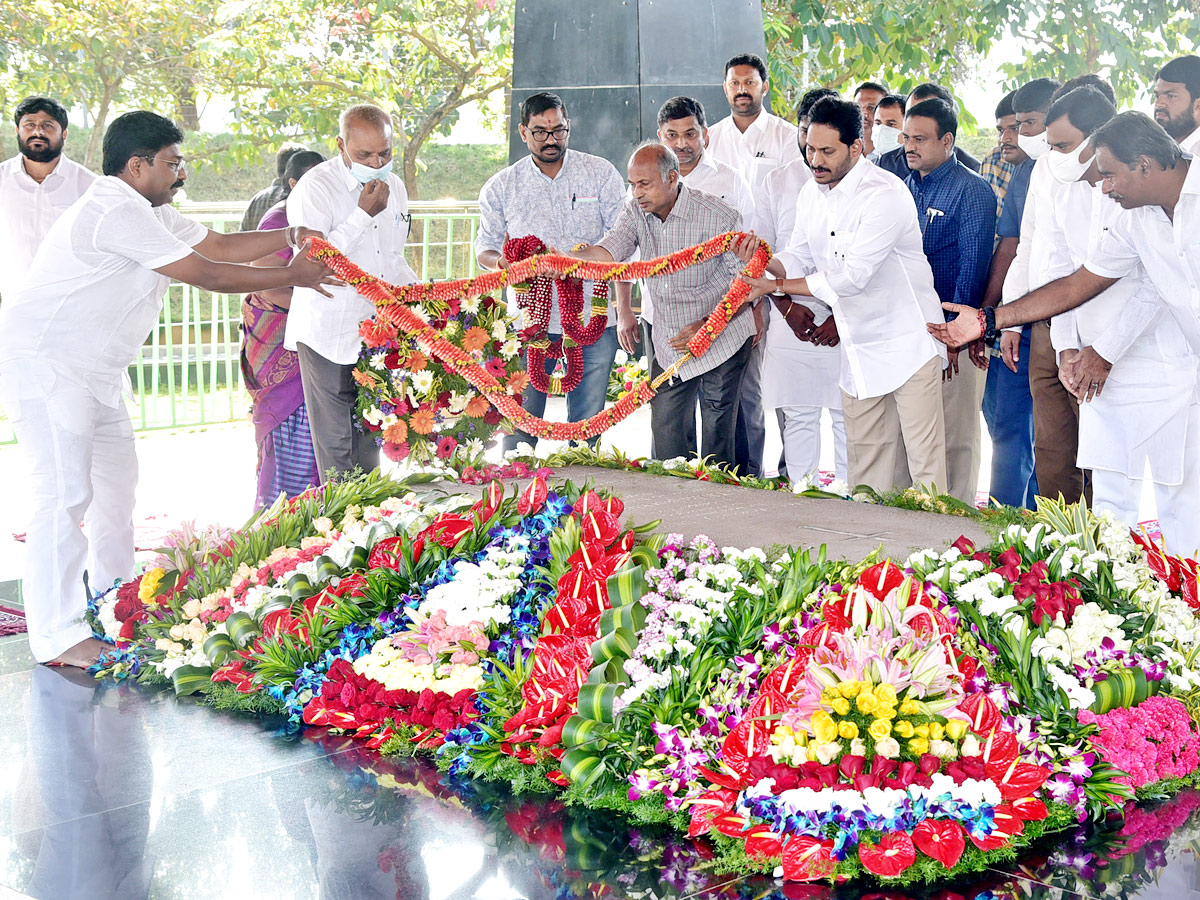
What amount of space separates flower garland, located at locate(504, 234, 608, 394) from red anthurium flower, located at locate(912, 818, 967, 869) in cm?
303

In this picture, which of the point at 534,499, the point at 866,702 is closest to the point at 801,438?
the point at 534,499

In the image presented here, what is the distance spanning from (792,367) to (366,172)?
2.19 meters

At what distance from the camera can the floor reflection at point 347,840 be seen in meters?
2.85

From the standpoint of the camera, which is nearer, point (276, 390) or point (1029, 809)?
point (1029, 809)

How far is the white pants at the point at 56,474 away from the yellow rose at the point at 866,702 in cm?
268

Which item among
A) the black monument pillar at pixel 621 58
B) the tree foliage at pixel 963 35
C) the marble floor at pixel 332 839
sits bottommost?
the marble floor at pixel 332 839

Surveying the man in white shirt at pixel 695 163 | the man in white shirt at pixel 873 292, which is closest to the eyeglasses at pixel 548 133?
the man in white shirt at pixel 695 163

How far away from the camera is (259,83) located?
1329 cm

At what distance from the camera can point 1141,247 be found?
452cm

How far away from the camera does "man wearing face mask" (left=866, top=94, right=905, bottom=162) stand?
6.65m

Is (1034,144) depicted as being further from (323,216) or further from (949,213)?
(323,216)

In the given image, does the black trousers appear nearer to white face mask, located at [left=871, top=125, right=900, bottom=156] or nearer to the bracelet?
the bracelet

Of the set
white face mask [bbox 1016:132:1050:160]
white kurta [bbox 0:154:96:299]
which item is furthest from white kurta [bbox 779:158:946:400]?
white kurta [bbox 0:154:96:299]

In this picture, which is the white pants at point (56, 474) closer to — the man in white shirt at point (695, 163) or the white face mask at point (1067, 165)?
the man in white shirt at point (695, 163)
